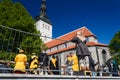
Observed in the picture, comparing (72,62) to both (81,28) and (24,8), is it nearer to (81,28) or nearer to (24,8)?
(24,8)

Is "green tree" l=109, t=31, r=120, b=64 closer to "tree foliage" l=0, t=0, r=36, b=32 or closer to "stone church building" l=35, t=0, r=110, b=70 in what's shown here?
"stone church building" l=35, t=0, r=110, b=70

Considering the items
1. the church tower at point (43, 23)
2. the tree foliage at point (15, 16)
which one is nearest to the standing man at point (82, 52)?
the tree foliage at point (15, 16)

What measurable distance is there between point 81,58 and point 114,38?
28886mm

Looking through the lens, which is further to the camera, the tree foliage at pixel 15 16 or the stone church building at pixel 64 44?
the stone church building at pixel 64 44

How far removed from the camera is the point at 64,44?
54.2 meters

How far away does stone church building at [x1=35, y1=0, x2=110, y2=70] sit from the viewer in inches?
1695

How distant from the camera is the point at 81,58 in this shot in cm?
828

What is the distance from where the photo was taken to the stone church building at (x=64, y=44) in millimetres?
43059

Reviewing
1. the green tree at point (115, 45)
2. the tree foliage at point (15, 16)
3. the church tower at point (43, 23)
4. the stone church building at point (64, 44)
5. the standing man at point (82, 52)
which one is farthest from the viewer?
the church tower at point (43, 23)

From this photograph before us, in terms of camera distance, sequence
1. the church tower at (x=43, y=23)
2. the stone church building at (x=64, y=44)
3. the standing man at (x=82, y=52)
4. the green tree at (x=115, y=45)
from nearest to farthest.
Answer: the standing man at (x=82, y=52), the green tree at (x=115, y=45), the stone church building at (x=64, y=44), the church tower at (x=43, y=23)

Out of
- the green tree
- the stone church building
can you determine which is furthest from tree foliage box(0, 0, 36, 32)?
the green tree

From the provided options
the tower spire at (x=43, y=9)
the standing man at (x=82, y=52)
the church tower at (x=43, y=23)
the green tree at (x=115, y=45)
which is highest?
the tower spire at (x=43, y=9)

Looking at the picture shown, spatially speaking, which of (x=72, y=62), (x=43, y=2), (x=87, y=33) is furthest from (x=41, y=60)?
(x=43, y=2)

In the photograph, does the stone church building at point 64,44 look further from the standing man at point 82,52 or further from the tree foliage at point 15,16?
the standing man at point 82,52
